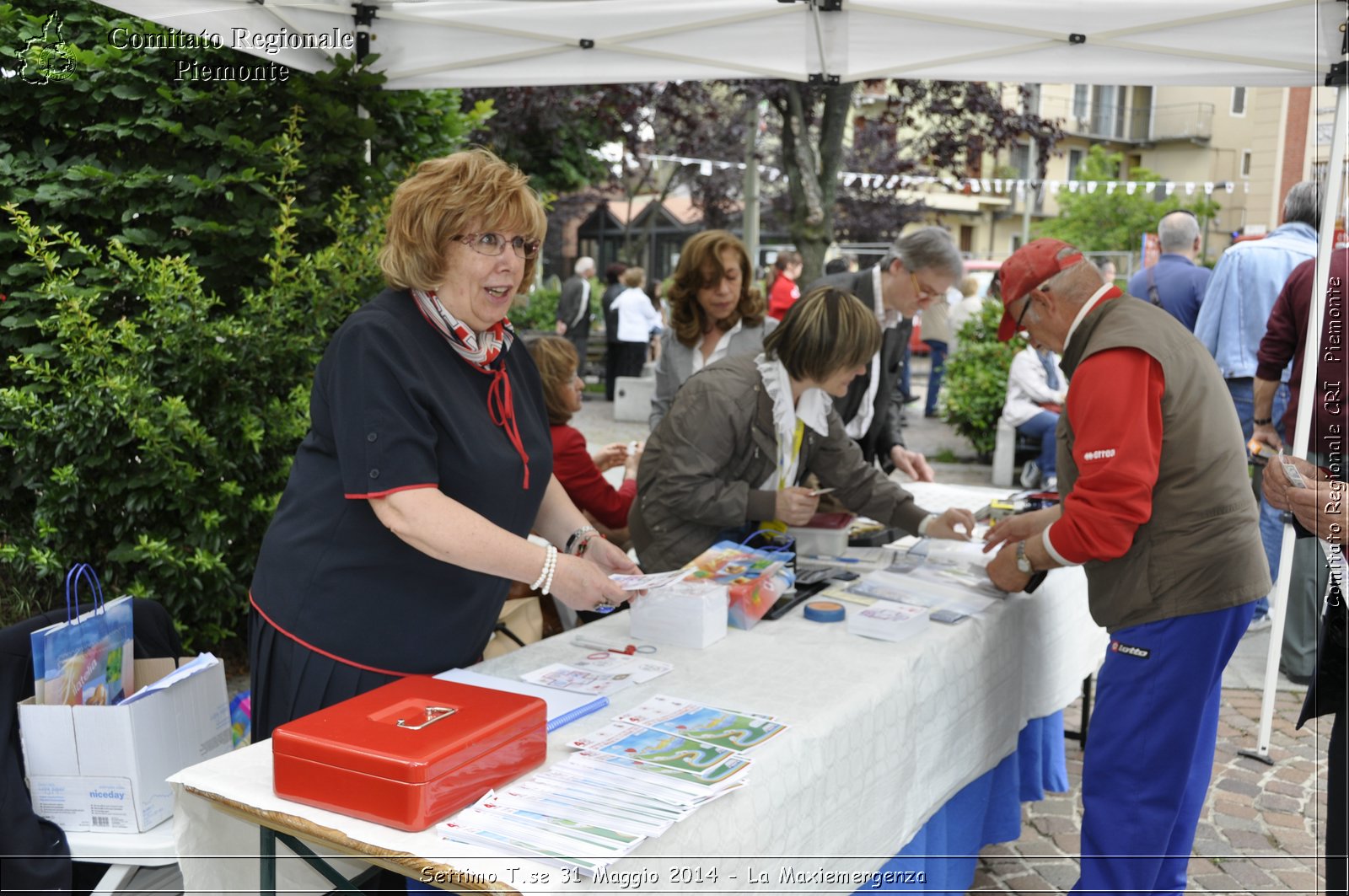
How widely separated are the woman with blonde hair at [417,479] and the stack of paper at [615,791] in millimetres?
323

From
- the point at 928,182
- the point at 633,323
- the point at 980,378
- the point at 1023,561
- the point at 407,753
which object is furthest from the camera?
the point at 928,182

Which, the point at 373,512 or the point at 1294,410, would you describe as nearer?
the point at 373,512

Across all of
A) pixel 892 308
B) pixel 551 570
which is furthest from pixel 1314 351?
pixel 551 570

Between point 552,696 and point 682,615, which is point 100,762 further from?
point 682,615

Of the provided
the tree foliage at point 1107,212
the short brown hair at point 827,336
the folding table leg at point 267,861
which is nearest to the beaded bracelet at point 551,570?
the folding table leg at point 267,861

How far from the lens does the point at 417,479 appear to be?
6.25 feet

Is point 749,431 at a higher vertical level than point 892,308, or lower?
lower

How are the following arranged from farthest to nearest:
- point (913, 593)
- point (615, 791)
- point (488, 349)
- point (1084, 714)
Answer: point (1084, 714) → point (913, 593) → point (488, 349) → point (615, 791)

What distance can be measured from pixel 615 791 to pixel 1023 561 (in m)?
1.47

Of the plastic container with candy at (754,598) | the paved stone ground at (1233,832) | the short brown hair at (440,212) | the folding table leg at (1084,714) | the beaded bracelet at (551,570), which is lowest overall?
the paved stone ground at (1233,832)

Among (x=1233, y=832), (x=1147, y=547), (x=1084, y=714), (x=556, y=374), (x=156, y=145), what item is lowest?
(x=1233, y=832)

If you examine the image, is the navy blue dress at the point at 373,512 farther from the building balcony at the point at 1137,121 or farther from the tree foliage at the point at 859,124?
the building balcony at the point at 1137,121

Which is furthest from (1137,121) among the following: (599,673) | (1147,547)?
(599,673)

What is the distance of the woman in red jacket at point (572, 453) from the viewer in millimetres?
4027
